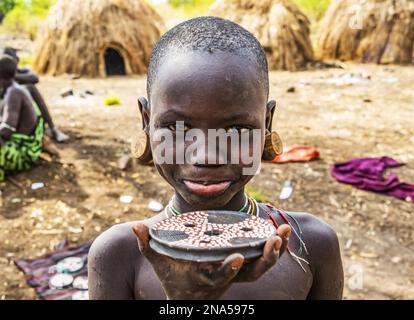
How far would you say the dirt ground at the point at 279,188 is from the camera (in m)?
3.62

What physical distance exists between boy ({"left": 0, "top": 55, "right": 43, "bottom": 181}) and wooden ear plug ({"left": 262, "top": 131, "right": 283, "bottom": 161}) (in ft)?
14.3

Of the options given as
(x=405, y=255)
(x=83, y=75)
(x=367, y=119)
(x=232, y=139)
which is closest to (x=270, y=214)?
(x=232, y=139)

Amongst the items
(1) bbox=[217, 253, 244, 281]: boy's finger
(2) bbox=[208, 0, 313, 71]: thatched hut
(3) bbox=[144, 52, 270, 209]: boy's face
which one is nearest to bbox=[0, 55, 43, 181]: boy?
(3) bbox=[144, 52, 270, 209]: boy's face

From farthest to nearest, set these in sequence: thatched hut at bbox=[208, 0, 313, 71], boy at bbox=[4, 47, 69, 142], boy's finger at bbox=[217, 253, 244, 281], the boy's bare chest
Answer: thatched hut at bbox=[208, 0, 313, 71] < boy at bbox=[4, 47, 69, 142] < the boy's bare chest < boy's finger at bbox=[217, 253, 244, 281]

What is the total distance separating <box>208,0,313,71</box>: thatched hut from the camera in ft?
42.6

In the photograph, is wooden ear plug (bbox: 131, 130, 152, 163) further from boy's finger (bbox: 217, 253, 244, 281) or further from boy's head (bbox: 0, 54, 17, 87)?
boy's head (bbox: 0, 54, 17, 87)

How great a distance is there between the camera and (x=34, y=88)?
6230 millimetres

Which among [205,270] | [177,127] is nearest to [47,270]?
[177,127]

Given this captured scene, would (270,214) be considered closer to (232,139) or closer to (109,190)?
(232,139)

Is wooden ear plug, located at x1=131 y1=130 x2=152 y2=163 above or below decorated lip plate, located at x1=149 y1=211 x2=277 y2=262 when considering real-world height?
above

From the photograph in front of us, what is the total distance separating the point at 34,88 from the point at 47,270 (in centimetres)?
353

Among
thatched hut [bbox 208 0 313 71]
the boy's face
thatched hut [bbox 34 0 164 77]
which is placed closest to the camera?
the boy's face

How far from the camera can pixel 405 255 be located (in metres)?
3.68

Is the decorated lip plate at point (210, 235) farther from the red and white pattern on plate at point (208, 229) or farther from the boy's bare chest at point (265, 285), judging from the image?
the boy's bare chest at point (265, 285)
